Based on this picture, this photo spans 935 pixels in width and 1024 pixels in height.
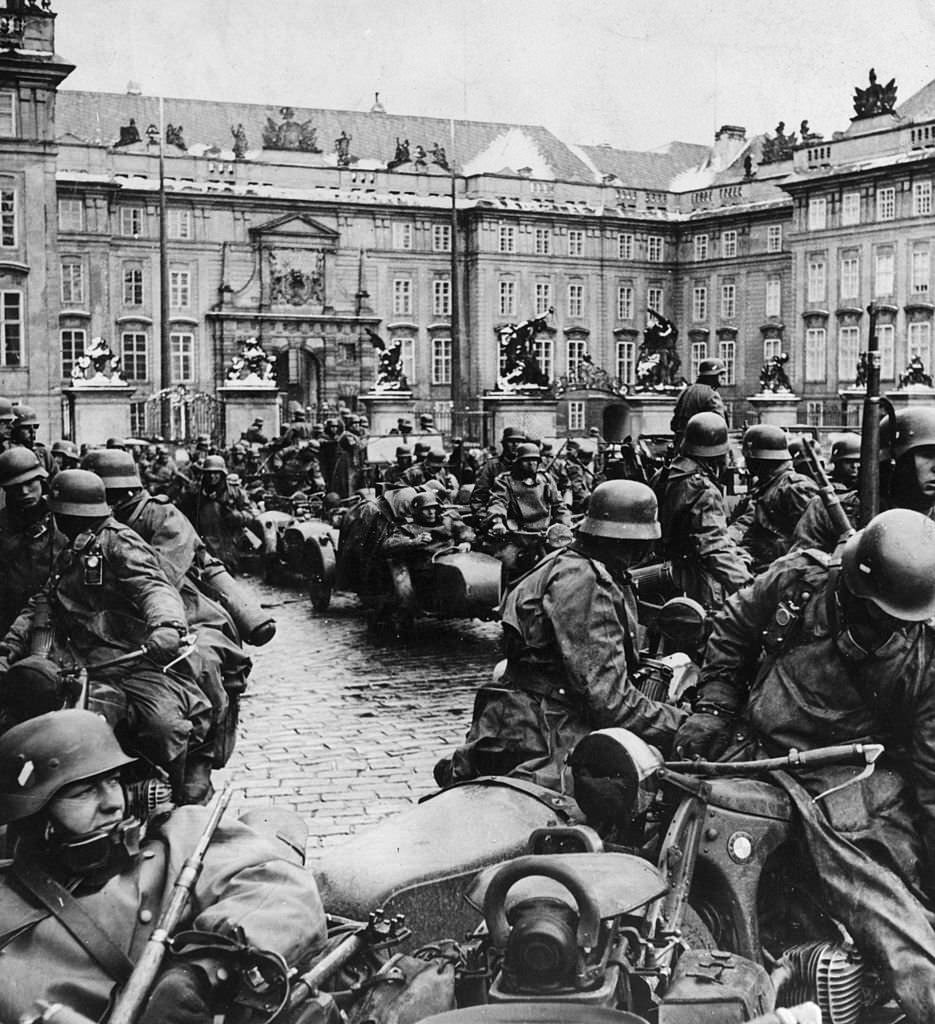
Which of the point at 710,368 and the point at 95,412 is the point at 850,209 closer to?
the point at 95,412

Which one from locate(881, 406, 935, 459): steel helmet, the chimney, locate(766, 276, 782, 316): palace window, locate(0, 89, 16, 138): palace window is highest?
the chimney

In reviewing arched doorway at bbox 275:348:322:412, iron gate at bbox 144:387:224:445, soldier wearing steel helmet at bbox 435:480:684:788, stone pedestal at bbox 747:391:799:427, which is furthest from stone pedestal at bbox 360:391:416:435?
arched doorway at bbox 275:348:322:412

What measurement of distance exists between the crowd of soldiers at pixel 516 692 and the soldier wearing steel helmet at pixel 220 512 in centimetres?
820

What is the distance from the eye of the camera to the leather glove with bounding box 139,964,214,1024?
321cm

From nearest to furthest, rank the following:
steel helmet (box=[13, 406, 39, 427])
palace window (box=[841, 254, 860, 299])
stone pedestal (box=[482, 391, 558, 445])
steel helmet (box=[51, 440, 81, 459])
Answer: steel helmet (box=[13, 406, 39, 427]), steel helmet (box=[51, 440, 81, 459]), stone pedestal (box=[482, 391, 558, 445]), palace window (box=[841, 254, 860, 299])

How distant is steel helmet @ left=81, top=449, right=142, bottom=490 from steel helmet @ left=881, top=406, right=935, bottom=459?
4566 millimetres

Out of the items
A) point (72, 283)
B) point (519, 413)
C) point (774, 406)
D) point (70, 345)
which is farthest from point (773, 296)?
point (519, 413)

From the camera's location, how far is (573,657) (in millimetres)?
5574

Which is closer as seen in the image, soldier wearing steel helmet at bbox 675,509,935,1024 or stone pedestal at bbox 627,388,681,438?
soldier wearing steel helmet at bbox 675,509,935,1024

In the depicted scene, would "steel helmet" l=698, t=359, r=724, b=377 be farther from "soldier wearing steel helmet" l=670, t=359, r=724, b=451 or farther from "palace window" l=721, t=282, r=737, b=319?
"palace window" l=721, t=282, r=737, b=319

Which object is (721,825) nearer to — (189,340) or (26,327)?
(26,327)

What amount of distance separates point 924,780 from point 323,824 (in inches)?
160

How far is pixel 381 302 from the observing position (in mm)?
63094

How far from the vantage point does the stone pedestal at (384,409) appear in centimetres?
3212
